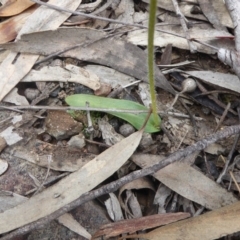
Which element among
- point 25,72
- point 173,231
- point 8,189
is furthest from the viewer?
point 25,72

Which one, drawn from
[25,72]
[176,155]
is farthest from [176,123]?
[25,72]

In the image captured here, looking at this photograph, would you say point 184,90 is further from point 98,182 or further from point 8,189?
point 8,189

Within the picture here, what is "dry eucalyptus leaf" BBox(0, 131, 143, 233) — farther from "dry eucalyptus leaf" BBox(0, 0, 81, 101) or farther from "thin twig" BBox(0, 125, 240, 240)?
"dry eucalyptus leaf" BBox(0, 0, 81, 101)

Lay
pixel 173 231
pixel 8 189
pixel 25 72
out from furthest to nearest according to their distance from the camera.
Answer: pixel 25 72, pixel 8 189, pixel 173 231

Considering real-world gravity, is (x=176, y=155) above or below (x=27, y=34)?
below

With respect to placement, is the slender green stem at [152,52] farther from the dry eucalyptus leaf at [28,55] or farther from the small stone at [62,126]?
the dry eucalyptus leaf at [28,55]
